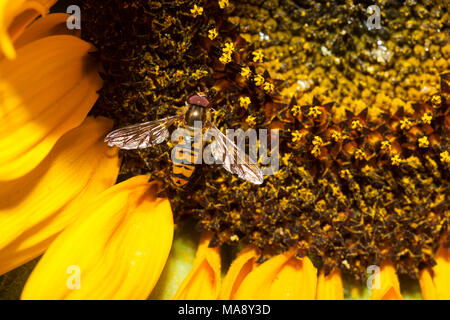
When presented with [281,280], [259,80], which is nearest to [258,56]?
[259,80]

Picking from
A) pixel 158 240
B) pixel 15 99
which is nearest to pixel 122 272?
pixel 158 240

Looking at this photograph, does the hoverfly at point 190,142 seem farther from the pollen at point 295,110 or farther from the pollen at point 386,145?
the pollen at point 386,145

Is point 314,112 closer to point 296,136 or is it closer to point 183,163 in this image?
point 296,136

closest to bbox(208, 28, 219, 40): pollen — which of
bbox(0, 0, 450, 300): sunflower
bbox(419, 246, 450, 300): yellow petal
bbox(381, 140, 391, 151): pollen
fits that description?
bbox(0, 0, 450, 300): sunflower

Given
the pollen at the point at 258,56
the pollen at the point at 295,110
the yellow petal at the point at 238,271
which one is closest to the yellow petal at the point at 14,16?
the pollen at the point at 258,56
